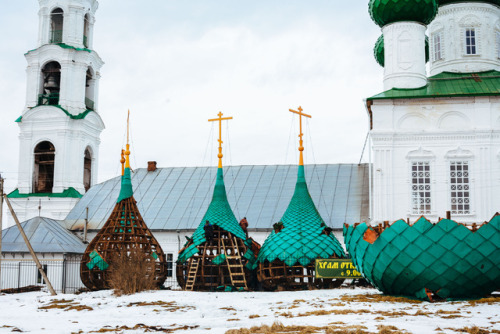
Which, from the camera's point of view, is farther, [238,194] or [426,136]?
[238,194]

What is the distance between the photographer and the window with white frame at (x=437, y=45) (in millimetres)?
26188

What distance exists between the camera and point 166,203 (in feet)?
93.0

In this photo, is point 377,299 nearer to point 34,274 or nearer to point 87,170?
point 34,274

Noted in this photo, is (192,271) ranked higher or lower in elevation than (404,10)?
lower

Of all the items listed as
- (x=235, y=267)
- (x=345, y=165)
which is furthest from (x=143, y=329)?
(x=345, y=165)

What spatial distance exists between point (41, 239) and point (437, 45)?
17.3 meters

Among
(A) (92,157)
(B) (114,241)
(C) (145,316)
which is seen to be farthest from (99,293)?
(A) (92,157)

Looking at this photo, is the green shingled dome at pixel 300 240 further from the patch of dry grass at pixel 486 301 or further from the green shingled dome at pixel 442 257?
the patch of dry grass at pixel 486 301

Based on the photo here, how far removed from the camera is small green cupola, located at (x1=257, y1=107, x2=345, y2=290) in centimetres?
1884

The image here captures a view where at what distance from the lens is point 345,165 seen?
94.9ft

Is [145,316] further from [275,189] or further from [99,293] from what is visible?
[275,189]

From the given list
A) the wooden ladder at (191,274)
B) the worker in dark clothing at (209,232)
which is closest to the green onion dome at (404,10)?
the worker in dark clothing at (209,232)

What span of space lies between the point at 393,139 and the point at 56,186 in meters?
16.4

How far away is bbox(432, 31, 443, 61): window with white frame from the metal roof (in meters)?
1.78
